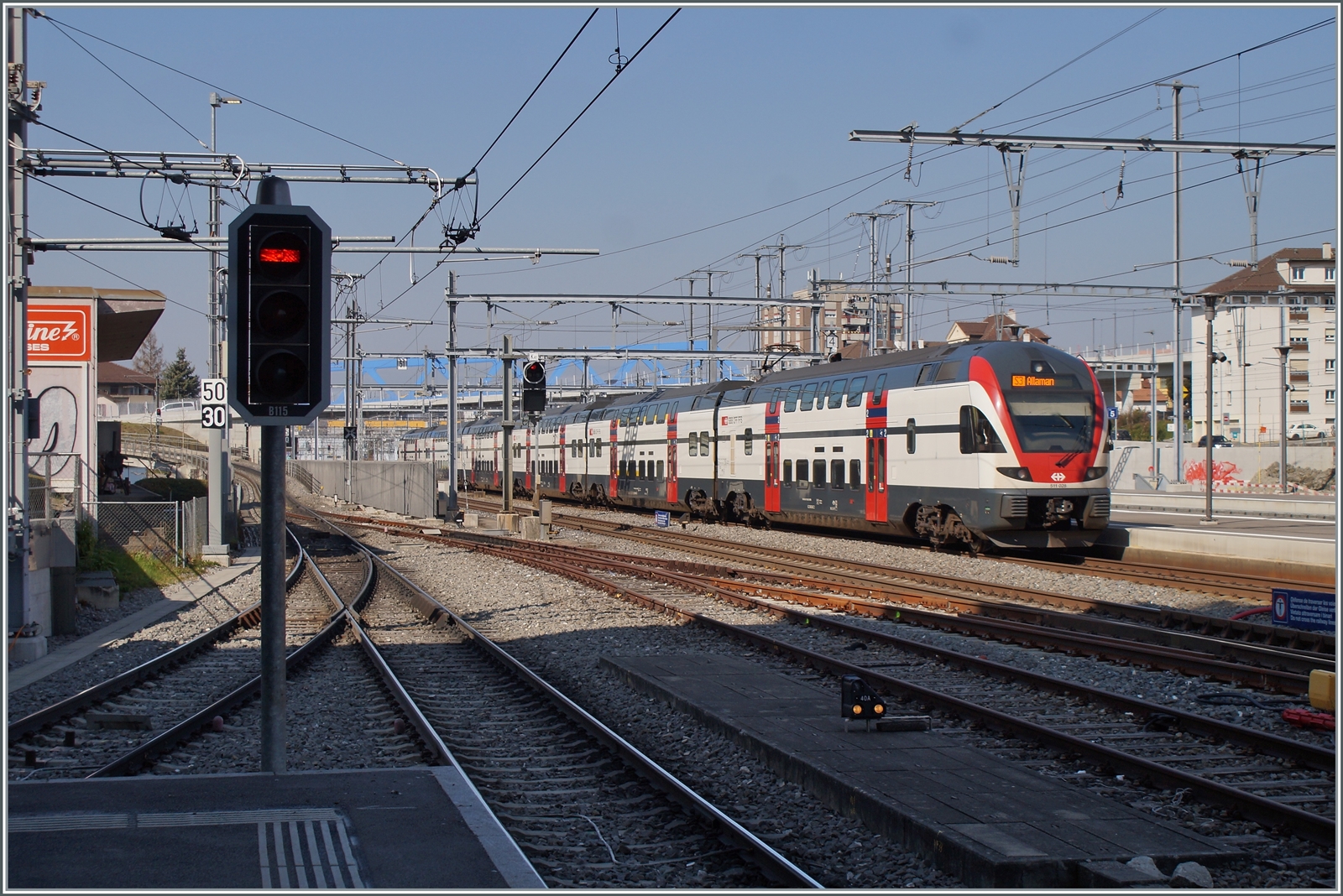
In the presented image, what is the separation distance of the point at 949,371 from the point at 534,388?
32.2 ft

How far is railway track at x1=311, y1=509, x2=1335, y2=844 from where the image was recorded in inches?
264

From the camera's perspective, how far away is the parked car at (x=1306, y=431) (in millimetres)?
60900

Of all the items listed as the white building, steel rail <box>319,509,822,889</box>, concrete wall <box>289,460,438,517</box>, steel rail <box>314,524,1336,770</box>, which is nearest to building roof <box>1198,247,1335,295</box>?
the white building

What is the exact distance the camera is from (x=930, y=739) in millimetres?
7910

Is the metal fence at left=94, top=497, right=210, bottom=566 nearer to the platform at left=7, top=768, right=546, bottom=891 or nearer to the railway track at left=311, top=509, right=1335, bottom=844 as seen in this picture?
the railway track at left=311, top=509, right=1335, bottom=844

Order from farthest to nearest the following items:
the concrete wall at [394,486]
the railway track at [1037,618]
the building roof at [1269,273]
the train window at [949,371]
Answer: the building roof at [1269,273] → the concrete wall at [394,486] → the train window at [949,371] → the railway track at [1037,618]

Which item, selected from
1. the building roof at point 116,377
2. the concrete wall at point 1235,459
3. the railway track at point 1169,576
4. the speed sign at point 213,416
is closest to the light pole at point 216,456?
the speed sign at point 213,416

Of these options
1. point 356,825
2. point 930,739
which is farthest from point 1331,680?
point 356,825

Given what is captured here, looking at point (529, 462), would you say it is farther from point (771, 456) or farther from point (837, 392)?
point (837, 392)

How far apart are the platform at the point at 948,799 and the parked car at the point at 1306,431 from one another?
60.3 metres

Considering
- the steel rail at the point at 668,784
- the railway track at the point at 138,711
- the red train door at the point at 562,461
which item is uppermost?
the red train door at the point at 562,461

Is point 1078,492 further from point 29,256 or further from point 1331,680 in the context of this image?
point 29,256

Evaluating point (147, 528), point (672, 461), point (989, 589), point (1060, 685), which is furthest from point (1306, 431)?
point (1060, 685)

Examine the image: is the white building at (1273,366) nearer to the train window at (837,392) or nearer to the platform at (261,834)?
the train window at (837,392)
